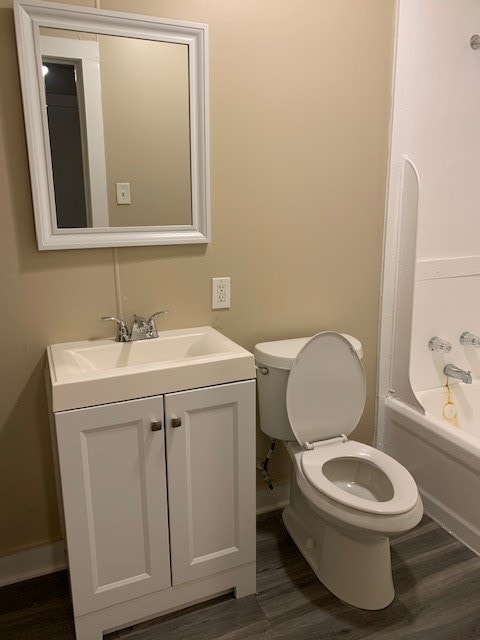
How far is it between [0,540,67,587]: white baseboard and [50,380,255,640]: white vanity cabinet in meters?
0.41

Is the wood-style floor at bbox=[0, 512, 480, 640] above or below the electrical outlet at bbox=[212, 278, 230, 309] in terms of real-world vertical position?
below

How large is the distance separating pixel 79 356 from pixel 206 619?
0.99 m

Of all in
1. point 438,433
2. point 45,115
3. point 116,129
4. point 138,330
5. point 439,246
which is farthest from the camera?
point 439,246

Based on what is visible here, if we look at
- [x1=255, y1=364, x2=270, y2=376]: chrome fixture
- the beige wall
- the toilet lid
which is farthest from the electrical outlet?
the toilet lid

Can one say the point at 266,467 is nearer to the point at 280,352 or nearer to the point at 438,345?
the point at 280,352

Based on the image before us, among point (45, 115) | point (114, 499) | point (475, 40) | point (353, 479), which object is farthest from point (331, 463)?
point (475, 40)

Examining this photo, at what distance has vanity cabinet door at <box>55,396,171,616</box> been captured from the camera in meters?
1.43

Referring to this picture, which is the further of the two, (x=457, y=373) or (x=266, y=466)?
(x=457, y=373)

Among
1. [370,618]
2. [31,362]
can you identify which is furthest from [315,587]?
[31,362]

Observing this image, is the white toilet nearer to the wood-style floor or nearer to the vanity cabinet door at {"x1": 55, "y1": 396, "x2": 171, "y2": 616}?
the wood-style floor

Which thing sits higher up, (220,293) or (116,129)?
(116,129)

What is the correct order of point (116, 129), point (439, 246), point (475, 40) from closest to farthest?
point (116, 129), point (475, 40), point (439, 246)

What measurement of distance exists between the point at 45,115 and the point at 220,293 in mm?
859

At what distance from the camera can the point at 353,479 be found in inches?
76.3
